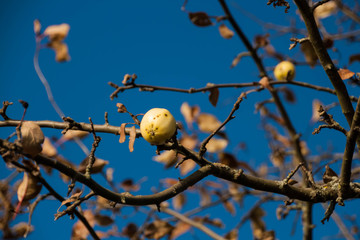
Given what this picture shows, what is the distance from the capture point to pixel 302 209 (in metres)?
1.98

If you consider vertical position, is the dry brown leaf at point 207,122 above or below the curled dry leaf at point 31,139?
above

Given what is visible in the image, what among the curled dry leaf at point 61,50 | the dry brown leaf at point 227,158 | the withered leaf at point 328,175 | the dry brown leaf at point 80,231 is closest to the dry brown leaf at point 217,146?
the dry brown leaf at point 227,158

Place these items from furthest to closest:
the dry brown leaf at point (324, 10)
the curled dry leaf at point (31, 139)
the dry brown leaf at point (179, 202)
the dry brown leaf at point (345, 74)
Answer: the dry brown leaf at point (179, 202) → the dry brown leaf at point (324, 10) → the dry brown leaf at point (345, 74) → the curled dry leaf at point (31, 139)

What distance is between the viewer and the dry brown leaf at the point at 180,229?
1.90 metres

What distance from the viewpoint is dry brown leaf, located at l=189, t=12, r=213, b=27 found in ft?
5.66

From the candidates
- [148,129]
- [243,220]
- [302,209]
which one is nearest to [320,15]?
[302,209]

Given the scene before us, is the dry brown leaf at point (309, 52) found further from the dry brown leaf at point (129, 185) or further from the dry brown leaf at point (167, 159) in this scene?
the dry brown leaf at point (129, 185)

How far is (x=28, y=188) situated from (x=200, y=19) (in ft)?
3.84

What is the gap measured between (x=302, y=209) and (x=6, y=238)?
5.88ft

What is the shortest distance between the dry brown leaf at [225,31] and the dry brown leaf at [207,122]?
0.51 m

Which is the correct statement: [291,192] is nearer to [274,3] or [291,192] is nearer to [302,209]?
[274,3]

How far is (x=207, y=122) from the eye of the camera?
6.97ft

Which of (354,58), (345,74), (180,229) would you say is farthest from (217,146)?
(345,74)

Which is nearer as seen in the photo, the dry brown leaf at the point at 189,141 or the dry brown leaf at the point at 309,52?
the dry brown leaf at the point at 309,52
